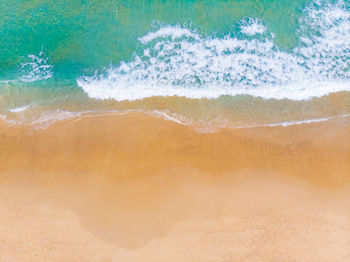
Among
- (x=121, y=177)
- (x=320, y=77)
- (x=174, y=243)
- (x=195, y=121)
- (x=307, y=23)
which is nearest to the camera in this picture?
(x=174, y=243)

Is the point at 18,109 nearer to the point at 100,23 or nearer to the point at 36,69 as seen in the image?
the point at 36,69

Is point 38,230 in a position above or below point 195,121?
below

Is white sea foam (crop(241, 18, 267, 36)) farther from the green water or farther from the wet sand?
the wet sand

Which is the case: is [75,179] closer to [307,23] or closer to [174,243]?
[174,243]

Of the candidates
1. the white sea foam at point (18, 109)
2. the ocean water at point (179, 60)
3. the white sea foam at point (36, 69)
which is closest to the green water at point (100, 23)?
the ocean water at point (179, 60)

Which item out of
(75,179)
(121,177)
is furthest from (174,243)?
(75,179)

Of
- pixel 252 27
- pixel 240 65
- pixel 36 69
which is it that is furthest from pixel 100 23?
pixel 252 27

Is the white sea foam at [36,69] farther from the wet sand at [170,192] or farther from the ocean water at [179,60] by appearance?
the wet sand at [170,192]
